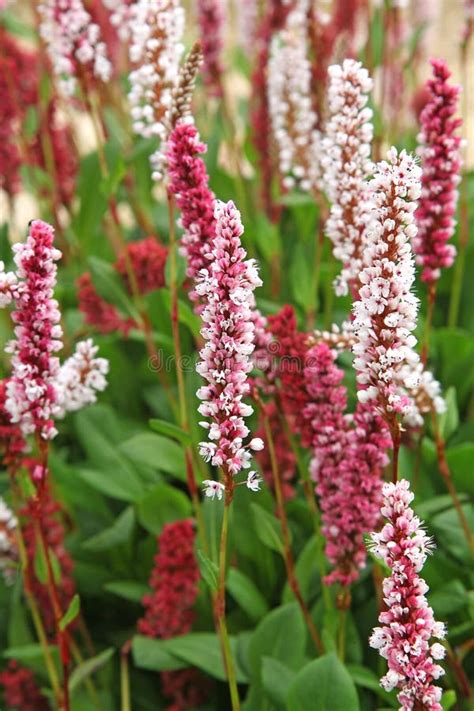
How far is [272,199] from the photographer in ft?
10.8

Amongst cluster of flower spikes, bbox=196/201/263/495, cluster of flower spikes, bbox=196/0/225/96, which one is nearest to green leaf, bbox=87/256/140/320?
cluster of flower spikes, bbox=196/0/225/96

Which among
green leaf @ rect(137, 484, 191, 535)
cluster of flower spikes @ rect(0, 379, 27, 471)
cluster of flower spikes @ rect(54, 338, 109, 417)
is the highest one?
cluster of flower spikes @ rect(54, 338, 109, 417)

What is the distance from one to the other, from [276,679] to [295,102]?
5.00 ft

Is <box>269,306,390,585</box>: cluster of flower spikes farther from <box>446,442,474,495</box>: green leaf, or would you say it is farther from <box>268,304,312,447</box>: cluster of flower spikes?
<box>446,442,474,495</box>: green leaf

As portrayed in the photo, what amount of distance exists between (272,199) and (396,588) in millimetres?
2362

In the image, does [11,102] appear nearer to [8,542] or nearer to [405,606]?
[8,542]

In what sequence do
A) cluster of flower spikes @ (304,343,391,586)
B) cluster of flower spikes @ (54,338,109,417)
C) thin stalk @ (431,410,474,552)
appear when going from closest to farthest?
cluster of flower spikes @ (304,343,391,586)
cluster of flower spikes @ (54,338,109,417)
thin stalk @ (431,410,474,552)

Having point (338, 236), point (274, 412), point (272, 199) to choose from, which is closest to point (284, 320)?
point (338, 236)

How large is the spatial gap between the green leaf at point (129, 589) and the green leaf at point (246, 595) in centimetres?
27

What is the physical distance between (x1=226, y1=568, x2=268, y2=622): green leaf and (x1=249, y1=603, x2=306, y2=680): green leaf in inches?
6.2

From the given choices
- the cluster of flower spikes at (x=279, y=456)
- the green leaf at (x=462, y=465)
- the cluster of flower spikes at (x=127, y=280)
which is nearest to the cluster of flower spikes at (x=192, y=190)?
the cluster of flower spikes at (x=279, y=456)

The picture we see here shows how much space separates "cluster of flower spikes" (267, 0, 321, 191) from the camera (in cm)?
247

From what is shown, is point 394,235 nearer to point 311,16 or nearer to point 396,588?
point 396,588

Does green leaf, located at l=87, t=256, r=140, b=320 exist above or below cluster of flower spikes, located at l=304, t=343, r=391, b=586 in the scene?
above
